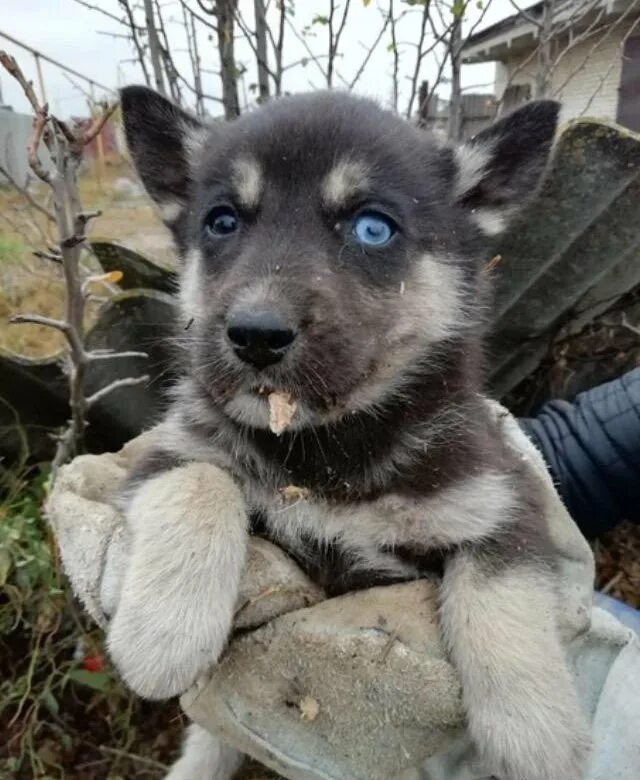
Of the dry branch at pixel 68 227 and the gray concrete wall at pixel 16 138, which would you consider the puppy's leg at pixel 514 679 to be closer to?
the dry branch at pixel 68 227

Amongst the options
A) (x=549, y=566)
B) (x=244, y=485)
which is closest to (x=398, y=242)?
(x=244, y=485)

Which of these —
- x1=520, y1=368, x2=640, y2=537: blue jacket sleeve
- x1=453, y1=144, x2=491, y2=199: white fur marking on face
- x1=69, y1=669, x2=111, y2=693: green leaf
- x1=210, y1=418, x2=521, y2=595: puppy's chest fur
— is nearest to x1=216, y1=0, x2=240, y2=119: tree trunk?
x1=453, y1=144, x2=491, y2=199: white fur marking on face

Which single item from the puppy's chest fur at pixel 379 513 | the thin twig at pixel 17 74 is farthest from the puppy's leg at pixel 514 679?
the thin twig at pixel 17 74

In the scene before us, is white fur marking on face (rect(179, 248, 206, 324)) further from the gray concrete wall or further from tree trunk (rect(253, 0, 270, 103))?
the gray concrete wall

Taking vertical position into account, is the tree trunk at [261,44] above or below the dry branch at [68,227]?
above

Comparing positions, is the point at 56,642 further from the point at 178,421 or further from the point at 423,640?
the point at 423,640

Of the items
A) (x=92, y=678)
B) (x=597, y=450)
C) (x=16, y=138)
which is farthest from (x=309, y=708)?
(x=16, y=138)
